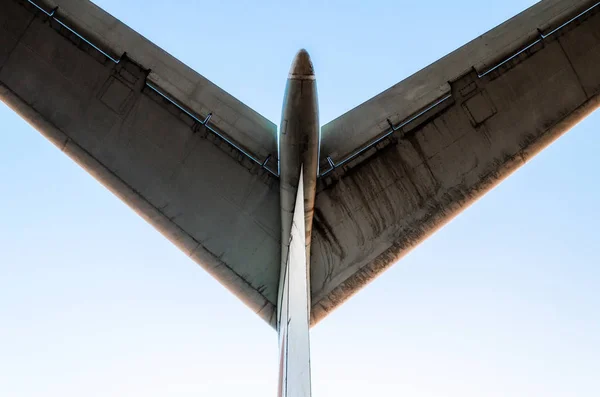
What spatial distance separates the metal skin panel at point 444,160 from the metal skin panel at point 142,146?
1.86 ft

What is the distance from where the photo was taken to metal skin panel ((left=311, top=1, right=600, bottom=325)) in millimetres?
4891

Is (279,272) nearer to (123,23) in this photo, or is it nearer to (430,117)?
(430,117)

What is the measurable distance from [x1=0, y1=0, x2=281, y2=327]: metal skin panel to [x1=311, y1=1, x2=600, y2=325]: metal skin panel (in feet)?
1.86

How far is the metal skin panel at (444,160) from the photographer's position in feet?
16.0

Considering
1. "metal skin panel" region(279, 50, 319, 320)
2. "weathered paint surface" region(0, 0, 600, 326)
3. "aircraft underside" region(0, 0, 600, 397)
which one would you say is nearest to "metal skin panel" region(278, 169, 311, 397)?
"metal skin panel" region(279, 50, 319, 320)

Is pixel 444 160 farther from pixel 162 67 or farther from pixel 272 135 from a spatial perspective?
pixel 162 67

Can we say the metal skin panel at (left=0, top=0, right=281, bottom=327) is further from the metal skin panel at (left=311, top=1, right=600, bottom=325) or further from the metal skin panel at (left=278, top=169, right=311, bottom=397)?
the metal skin panel at (left=278, top=169, right=311, bottom=397)

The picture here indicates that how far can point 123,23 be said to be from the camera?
15.2 feet

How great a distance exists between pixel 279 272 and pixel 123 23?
98.9 inches

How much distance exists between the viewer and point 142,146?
477 cm

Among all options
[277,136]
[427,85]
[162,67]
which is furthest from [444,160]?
[162,67]

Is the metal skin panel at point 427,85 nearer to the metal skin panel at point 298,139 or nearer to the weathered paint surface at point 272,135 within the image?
the weathered paint surface at point 272,135

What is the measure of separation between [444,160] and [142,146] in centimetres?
267

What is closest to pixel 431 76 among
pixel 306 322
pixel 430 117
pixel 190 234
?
pixel 430 117
